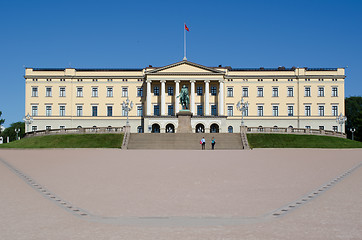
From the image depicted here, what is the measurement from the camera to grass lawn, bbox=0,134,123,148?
58.5 m

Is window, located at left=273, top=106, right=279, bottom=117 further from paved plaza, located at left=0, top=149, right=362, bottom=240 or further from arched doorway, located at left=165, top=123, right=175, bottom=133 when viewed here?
paved plaza, located at left=0, top=149, right=362, bottom=240

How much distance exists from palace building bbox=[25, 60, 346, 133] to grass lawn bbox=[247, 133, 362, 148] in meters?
26.9

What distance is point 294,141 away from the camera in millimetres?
63219

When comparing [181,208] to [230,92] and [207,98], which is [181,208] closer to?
[207,98]

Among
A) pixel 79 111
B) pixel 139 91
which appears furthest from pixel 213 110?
pixel 79 111

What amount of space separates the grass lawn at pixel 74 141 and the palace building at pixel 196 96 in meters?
28.2

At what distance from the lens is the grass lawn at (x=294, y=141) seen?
5984 cm

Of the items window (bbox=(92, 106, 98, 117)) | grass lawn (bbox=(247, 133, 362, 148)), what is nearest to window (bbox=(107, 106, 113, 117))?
window (bbox=(92, 106, 98, 117))

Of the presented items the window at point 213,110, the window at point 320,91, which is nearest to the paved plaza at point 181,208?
the window at point 213,110

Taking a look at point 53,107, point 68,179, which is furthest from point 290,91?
point 68,179

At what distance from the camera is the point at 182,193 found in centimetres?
1391

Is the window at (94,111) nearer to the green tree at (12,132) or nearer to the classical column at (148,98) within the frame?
the classical column at (148,98)

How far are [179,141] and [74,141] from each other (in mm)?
15393

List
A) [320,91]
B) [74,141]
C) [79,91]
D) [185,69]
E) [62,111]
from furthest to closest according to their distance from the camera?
[79,91]
[62,111]
[320,91]
[185,69]
[74,141]
